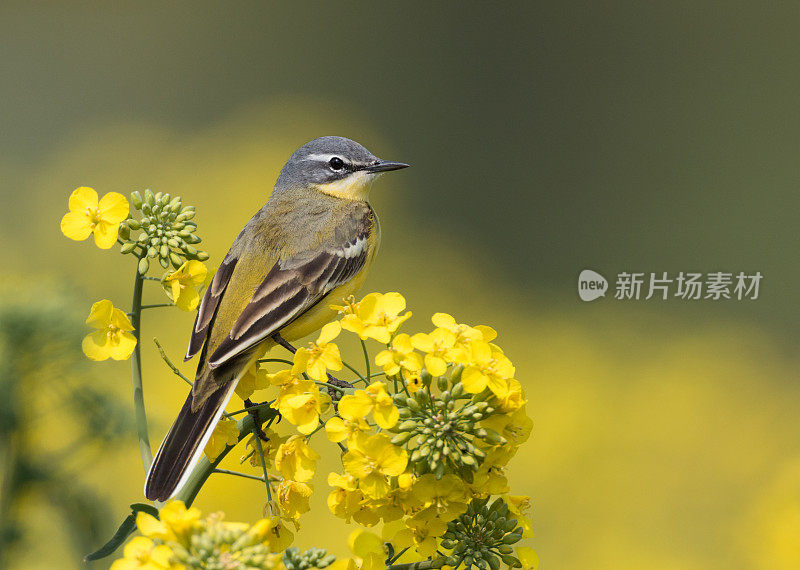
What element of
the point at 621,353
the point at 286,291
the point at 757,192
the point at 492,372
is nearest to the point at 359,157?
the point at 286,291

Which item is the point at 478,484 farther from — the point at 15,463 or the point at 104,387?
the point at 104,387

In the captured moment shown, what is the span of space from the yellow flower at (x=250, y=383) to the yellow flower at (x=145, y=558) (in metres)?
0.43

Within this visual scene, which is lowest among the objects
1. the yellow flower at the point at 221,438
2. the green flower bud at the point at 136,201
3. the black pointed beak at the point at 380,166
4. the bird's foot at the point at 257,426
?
the yellow flower at the point at 221,438

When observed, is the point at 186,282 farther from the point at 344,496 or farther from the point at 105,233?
the point at 344,496

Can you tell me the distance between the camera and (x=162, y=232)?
105 centimetres

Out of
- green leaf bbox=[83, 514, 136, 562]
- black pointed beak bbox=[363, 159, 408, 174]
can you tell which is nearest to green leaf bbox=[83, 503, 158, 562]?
green leaf bbox=[83, 514, 136, 562]

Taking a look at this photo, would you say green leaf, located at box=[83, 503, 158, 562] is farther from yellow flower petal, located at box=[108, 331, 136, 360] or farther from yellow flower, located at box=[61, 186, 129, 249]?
yellow flower, located at box=[61, 186, 129, 249]

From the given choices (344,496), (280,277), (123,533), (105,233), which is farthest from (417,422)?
(280,277)

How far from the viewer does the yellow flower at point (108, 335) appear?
3.25 ft

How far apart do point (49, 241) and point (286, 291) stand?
270cm

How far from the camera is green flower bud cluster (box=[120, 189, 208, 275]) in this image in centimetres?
103

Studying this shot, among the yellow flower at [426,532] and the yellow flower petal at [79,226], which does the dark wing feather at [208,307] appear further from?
the yellow flower at [426,532]

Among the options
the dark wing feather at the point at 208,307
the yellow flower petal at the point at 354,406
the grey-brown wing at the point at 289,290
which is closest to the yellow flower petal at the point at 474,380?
the yellow flower petal at the point at 354,406

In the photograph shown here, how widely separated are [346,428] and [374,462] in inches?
2.0
